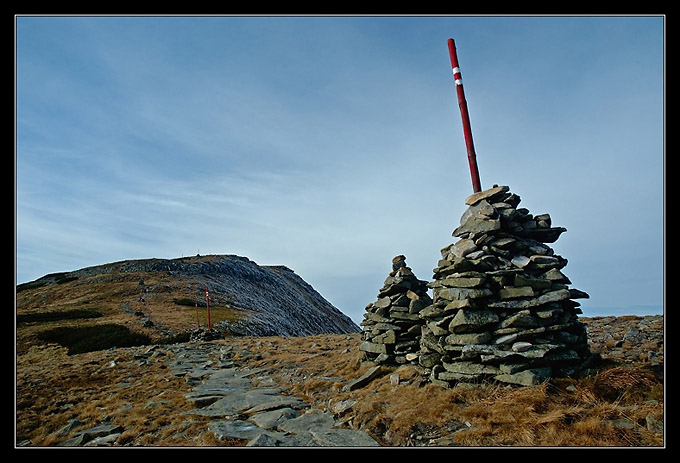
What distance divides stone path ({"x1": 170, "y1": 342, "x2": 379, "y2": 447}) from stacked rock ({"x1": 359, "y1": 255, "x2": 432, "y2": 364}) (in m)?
3.41

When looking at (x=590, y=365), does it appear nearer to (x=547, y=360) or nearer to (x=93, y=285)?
(x=547, y=360)

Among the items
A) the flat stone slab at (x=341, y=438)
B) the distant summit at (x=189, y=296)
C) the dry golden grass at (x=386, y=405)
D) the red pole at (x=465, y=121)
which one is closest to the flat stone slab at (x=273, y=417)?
the dry golden grass at (x=386, y=405)

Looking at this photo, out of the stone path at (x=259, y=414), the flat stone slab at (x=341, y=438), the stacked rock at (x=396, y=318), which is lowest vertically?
the stone path at (x=259, y=414)

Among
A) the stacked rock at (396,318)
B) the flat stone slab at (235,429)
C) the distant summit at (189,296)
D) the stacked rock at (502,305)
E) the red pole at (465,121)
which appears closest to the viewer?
the flat stone slab at (235,429)

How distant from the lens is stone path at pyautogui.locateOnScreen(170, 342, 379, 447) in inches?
296

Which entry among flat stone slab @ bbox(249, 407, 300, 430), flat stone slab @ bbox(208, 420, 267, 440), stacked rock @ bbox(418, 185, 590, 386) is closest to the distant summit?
flat stone slab @ bbox(249, 407, 300, 430)

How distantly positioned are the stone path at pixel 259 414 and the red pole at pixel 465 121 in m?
7.62

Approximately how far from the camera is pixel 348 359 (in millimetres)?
15086

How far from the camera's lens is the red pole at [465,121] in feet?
37.7

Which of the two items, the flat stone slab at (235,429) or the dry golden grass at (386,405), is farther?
the flat stone slab at (235,429)

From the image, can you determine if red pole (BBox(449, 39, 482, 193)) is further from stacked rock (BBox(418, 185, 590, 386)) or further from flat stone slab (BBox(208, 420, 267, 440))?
flat stone slab (BBox(208, 420, 267, 440))

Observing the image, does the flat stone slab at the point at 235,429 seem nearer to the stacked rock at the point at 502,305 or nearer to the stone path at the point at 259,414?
the stone path at the point at 259,414

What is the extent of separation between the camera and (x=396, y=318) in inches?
512

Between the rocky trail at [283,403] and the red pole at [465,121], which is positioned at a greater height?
the red pole at [465,121]
